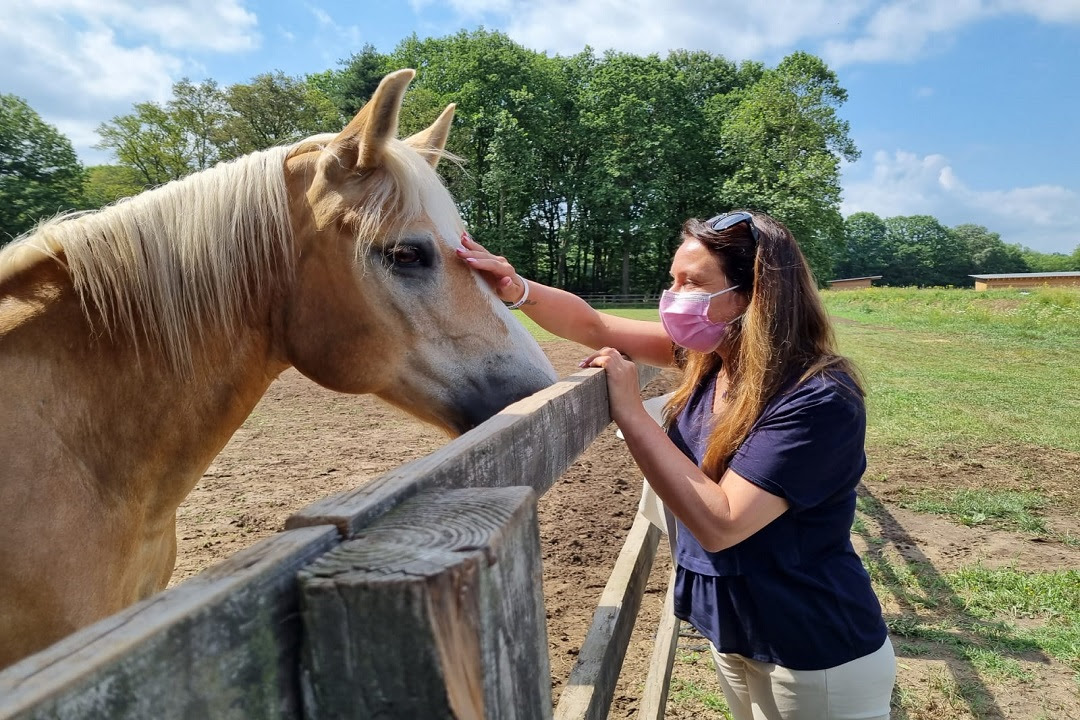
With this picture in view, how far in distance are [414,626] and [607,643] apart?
192cm

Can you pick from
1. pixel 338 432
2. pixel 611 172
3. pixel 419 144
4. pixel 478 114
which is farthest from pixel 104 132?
pixel 419 144

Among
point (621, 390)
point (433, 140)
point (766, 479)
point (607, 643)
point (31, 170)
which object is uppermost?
point (31, 170)

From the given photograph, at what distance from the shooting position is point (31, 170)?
2681 cm

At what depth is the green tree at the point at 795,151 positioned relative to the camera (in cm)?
3450

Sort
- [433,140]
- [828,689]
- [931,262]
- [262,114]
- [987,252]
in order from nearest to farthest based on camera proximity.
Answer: [828,689], [433,140], [262,114], [931,262], [987,252]

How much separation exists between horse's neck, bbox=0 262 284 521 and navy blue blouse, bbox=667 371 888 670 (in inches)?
61.1

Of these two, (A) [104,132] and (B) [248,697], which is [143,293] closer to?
(B) [248,697]

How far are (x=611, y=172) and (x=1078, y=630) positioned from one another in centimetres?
3743

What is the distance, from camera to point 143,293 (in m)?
1.74

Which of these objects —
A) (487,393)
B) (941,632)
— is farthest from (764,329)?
(941,632)

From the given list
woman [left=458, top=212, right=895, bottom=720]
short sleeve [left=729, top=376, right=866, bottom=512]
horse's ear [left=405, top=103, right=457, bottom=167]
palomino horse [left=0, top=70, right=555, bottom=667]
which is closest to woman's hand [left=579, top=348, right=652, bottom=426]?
woman [left=458, top=212, right=895, bottom=720]

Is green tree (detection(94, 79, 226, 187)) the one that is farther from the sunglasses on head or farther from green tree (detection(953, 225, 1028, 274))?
green tree (detection(953, 225, 1028, 274))

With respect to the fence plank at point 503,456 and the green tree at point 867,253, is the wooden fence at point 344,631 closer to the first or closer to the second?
the fence plank at point 503,456

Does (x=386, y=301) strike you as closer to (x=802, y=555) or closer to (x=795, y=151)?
(x=802, y=555)
